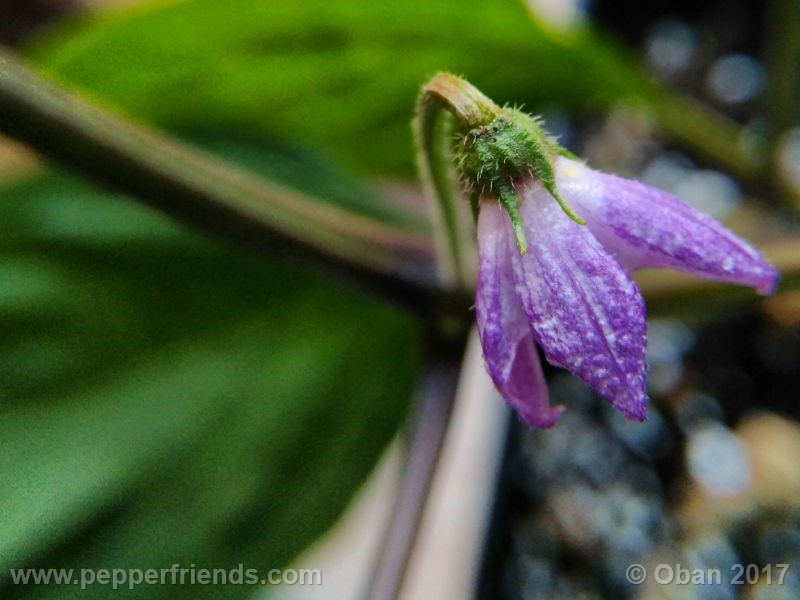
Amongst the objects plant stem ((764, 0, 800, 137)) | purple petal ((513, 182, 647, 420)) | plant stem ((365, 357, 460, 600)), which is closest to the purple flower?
purple petal ((513, 182, 647, 420))

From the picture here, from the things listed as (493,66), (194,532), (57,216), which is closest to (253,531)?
(194,532)

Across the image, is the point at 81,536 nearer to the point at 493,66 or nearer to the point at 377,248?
the point at 377,248

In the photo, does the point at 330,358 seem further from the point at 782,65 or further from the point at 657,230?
the point at 782,65

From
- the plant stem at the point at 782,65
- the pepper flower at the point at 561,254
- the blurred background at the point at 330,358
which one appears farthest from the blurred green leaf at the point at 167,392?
the plant stem at the point at 782,65

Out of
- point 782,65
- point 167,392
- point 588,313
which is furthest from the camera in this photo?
point 782,65

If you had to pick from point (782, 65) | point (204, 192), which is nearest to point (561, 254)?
point (204, 192)

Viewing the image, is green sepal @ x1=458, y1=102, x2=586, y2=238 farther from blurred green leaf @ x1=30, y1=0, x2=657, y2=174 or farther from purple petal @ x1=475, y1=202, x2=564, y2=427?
blurred green leaf @ x1=30, y1=0, x2=657, y2=174

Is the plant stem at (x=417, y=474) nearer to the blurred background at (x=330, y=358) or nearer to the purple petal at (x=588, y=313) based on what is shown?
the blurred background at (x=330, y=358)
